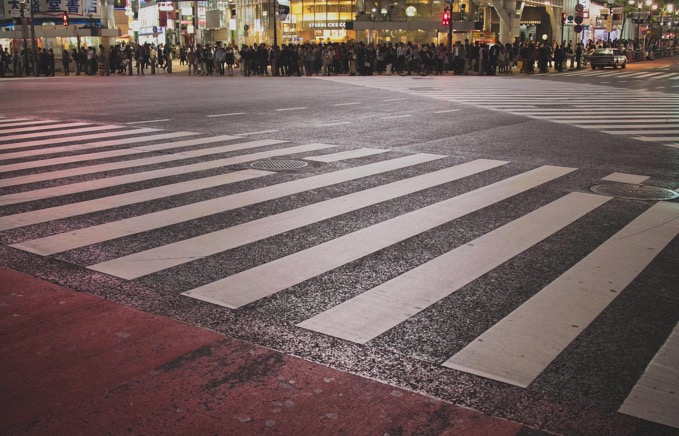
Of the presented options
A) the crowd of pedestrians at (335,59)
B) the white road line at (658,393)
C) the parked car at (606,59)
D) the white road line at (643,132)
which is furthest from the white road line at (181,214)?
the parked car at (606,59)

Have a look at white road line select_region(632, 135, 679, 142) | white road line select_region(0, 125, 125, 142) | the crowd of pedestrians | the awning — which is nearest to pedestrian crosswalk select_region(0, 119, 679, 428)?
white road line select_region(0, 125, 125, 142)

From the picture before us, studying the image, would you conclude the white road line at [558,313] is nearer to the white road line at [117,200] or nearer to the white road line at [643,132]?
the white road line at [117,200]

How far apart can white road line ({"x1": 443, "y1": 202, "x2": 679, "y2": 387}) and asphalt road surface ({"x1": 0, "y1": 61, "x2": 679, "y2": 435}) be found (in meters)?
0.02

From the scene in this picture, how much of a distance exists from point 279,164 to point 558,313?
6.09 meters

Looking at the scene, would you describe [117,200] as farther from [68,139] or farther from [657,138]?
[657,138]

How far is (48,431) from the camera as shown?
3.08 m

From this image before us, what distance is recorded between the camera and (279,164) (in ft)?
32.7

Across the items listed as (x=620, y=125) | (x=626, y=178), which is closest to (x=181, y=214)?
(x=626, y=178)

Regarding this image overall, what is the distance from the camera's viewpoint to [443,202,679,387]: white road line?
3770 mm

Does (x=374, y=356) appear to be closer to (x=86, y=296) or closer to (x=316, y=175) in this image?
(x=86, y=296)

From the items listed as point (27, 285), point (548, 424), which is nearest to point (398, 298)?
point (548, 424)

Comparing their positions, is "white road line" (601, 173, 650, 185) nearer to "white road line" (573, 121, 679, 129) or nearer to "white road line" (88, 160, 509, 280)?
"white road line" (88, 160, 509, 280)

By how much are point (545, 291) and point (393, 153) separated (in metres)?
6.38

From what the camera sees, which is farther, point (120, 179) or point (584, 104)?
point (584, 104)
